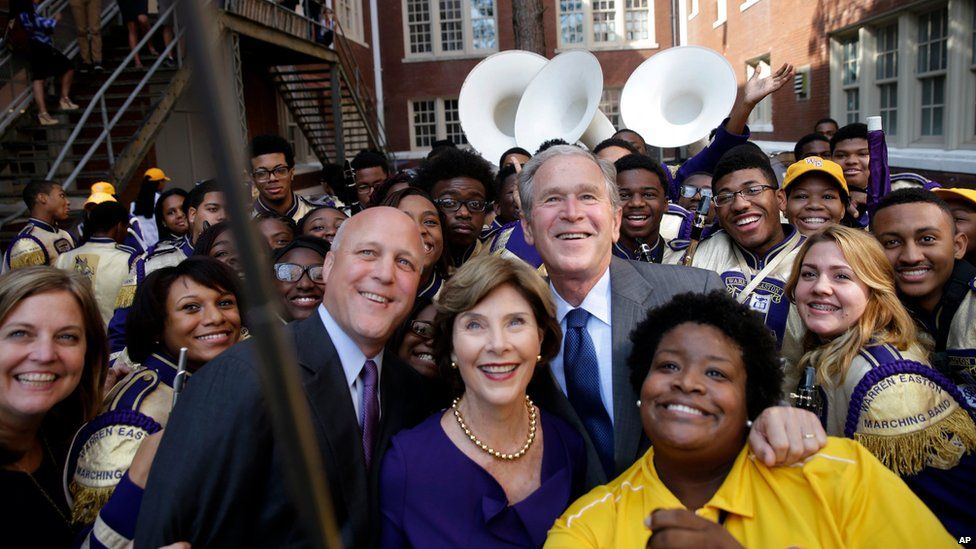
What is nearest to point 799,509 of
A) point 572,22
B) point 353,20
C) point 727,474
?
point 727,474

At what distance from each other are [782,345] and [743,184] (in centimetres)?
97

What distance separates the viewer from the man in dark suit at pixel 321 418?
184 cm

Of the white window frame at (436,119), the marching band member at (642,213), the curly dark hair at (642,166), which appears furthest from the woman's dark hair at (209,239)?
the white window frame at (436,119)

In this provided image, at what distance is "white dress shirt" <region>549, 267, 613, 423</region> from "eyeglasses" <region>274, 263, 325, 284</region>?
128 cm

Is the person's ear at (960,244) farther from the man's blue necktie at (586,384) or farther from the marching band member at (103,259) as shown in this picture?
the marching band member at (103,259)

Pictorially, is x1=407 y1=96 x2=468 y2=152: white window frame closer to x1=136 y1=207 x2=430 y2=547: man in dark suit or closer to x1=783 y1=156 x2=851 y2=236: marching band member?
x1=783 y1=156 x2=851 y2=236: marching band member

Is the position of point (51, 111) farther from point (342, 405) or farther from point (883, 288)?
point (883, 288)

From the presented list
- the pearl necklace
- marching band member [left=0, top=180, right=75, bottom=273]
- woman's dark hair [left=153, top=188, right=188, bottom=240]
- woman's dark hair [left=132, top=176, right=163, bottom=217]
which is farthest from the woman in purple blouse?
woman's dark hair [left=132, top=176, right=163, bottom=217]

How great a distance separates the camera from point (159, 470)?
1855 mm

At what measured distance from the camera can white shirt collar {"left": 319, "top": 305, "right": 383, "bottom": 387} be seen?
2354mm

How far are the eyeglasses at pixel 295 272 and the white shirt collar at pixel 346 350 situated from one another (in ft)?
3.41

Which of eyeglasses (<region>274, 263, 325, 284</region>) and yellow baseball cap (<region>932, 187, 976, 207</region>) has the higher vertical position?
yellow baseball cap (<region>932, 187, 976, 207</region>)

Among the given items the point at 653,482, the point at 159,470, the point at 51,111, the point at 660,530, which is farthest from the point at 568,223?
the point at 51,111

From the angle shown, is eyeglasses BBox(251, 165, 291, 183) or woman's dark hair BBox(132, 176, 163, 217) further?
woman's dark hair BBox(132, 176, 163, 217)
